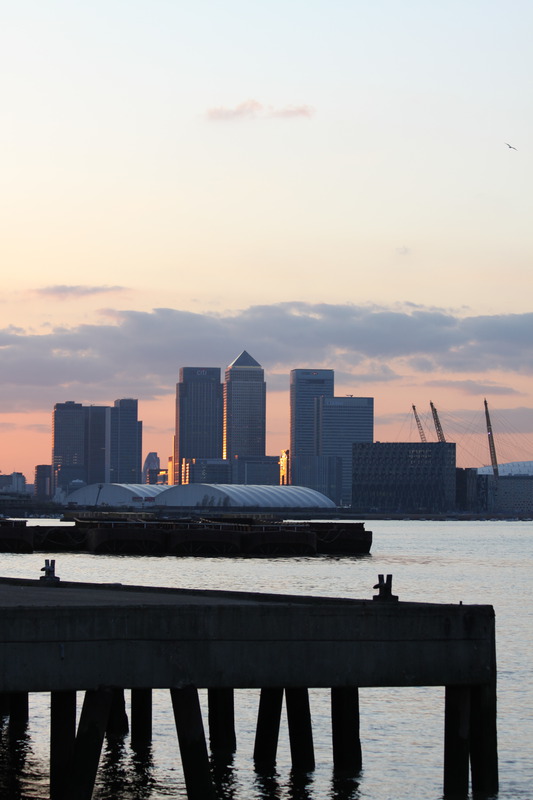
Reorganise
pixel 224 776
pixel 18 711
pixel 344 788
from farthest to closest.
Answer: pixel 18 711, pixel 224 776, pixel 344 788

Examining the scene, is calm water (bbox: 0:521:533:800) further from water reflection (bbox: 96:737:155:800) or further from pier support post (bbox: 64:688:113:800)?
pier support post (bbox: 64:688:113:800)

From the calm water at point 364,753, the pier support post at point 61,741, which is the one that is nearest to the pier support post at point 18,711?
the calm water at point 364,753

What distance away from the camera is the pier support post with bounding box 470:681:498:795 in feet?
83.0

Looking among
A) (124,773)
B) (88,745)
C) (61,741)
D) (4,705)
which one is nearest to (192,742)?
(88,745)

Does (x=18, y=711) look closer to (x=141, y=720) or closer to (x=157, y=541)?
(x=141, y=720)

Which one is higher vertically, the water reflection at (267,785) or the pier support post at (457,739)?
the pier support post at (457,739)

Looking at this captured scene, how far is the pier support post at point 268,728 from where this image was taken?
2855 centimetres

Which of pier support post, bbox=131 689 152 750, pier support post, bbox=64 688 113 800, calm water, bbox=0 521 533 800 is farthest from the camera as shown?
pier support post, bbox=131 689 152 750

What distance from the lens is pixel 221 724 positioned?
31.6 m

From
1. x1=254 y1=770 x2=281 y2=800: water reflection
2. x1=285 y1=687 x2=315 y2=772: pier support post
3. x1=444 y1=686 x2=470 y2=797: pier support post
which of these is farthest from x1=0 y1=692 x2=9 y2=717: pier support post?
x1=444 y1=686 x2=470 y2=797: pier support post

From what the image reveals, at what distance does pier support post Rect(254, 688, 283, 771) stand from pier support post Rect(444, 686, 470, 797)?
414 cm

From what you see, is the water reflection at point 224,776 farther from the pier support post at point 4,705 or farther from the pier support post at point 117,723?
the pier support post at point 4,705

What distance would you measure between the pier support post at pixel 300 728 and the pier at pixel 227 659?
3.53 ft

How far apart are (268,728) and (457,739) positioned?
18.8ft
